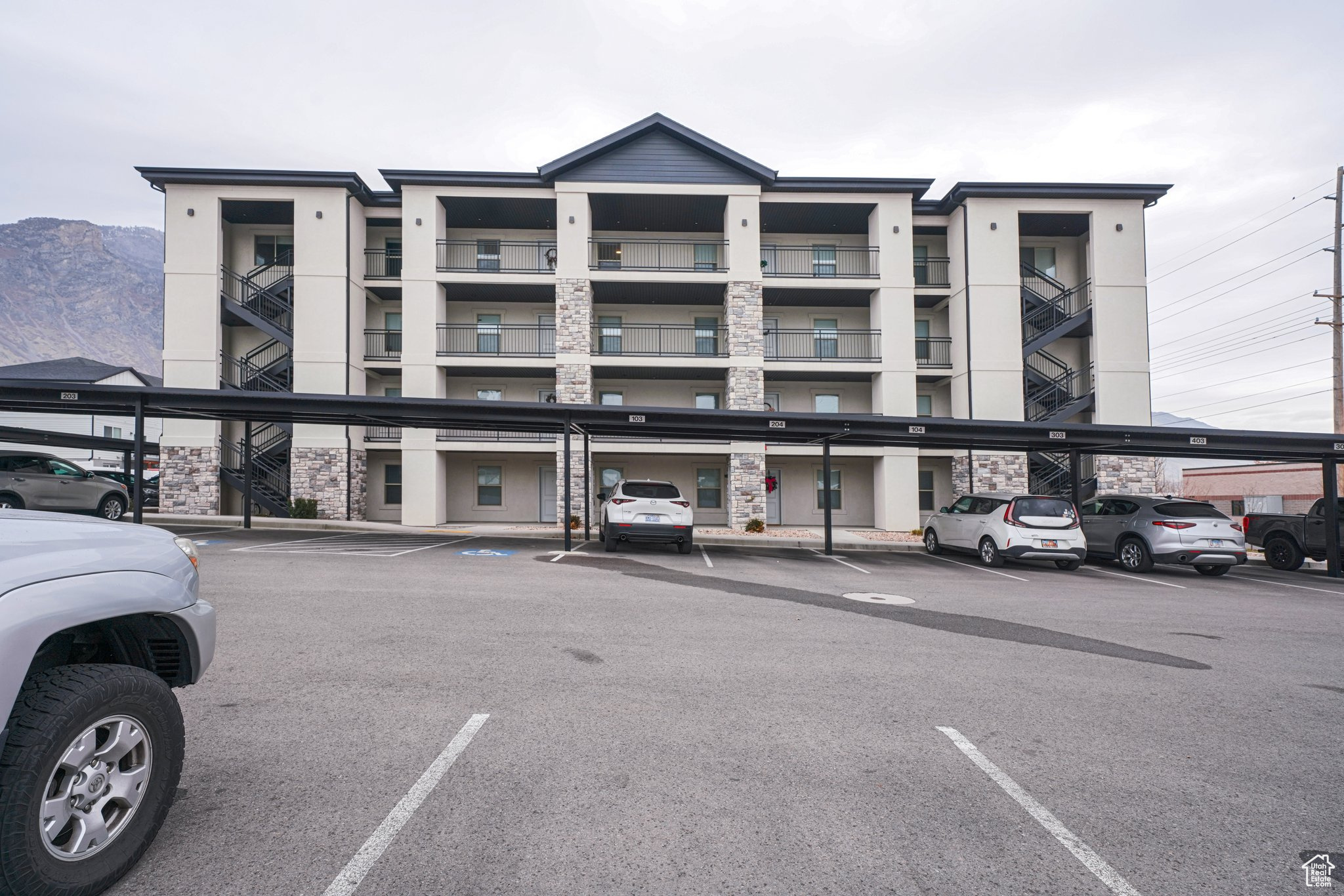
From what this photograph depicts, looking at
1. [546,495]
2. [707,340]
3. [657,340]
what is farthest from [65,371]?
[707,340]

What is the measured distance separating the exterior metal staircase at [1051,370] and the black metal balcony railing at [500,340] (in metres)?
17.2

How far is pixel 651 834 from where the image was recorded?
3.09m

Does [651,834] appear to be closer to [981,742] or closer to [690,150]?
[981,742]

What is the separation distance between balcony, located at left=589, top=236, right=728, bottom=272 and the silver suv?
16.5 meters

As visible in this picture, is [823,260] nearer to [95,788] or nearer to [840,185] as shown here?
[840,185]

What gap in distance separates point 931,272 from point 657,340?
1081cm

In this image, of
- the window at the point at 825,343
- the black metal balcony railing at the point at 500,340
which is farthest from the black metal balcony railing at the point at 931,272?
the black metal balcony railing at the point at 500,340

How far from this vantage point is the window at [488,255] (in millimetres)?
26219

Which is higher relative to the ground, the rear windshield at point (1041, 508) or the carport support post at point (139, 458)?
the carport support post at point (139, 458)

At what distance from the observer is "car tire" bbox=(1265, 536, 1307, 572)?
53.6 feet

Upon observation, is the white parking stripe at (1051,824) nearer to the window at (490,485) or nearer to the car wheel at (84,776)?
the car wheel at (84,776)

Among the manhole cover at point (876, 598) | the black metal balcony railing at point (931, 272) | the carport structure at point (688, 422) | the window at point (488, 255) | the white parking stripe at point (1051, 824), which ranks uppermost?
the window at point (488, 255)

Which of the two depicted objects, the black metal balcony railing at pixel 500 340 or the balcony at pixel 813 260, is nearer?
the black metal balcony railing at pixel 500 340

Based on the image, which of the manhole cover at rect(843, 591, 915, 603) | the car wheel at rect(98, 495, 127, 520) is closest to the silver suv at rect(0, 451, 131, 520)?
the car wheel at rect(98, 495, 127, 520)
